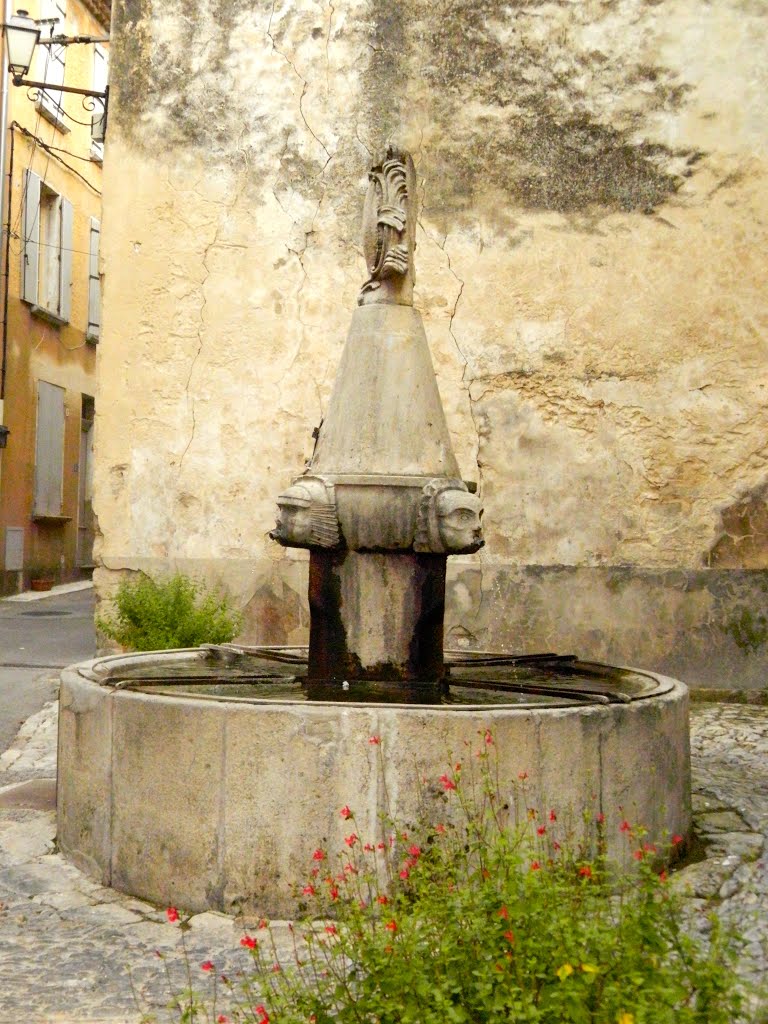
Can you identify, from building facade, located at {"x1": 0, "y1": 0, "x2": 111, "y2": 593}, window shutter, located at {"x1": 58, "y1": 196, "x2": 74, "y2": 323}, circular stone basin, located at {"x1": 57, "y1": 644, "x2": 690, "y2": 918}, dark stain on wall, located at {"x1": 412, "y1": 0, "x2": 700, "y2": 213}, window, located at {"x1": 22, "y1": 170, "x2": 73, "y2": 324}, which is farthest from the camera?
window shutter, located at {"x1": 58, "y1": 196, "x2": 74, "y2": 323}

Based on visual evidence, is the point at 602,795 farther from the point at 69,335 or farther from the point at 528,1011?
the point at 69,335

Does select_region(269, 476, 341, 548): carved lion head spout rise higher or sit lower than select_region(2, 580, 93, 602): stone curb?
higher

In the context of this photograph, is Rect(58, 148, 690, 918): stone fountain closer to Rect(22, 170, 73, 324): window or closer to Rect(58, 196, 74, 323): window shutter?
Rect(22, 170, 73, 324): window

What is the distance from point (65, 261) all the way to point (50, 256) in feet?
0.93

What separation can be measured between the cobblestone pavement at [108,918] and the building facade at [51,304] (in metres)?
11.7

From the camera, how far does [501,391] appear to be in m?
8.84

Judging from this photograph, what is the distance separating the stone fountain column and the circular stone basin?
295 mm

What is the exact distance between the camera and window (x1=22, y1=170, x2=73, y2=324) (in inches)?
681

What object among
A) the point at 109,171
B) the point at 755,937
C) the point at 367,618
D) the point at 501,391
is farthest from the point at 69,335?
the point at 755,937

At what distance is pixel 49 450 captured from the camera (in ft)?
58.8

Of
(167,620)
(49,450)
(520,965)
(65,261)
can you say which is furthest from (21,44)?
(520,965)

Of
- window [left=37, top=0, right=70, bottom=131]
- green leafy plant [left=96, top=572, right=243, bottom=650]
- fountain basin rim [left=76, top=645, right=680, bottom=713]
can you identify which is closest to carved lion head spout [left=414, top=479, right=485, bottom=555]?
fountain basin rim [left=76, top=645, right=680, bottom=713]

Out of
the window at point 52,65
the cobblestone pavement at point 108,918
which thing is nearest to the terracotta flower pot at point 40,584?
the window at point 52,65

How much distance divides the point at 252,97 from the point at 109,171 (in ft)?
3.90
